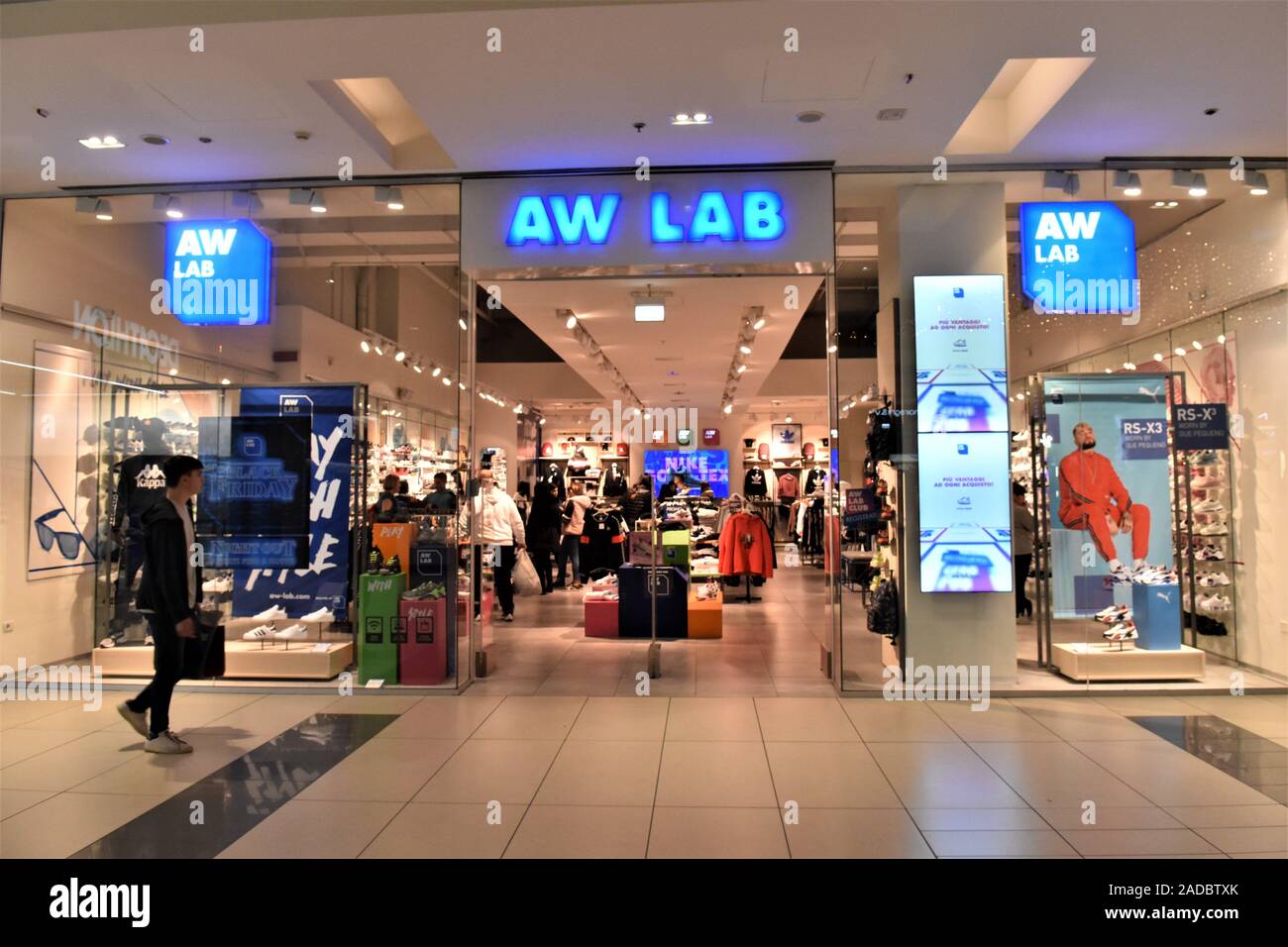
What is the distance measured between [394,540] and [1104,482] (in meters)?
5.79

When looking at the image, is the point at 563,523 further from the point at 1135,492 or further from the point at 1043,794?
the point at 1043,794

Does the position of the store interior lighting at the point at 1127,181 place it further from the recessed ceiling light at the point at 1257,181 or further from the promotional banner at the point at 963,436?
the promotional banner at the point at 963,436

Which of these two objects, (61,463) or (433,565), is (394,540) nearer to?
(433,565)

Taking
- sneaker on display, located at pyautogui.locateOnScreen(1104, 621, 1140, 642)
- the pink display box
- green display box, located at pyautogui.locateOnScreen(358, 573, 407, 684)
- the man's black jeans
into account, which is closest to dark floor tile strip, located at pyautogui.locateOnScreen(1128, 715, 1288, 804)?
sneaker on display, located at pyautogui.locateOnScreen(1104, 621, 1140, 642)

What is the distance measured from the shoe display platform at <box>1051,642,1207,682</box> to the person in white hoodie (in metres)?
5.56

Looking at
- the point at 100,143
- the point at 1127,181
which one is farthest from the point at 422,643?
the point at 1127,181

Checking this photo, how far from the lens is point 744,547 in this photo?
31.5ft

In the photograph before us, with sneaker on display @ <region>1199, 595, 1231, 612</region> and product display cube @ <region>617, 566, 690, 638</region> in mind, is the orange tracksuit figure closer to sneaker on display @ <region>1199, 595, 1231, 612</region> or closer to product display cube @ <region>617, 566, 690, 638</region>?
sneaker on display @ <region>1199, 595, 1231, 612</region>

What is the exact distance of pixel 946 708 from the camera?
5.46 meters

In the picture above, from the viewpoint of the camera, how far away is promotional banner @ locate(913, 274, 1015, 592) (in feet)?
18.8

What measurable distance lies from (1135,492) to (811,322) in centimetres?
974

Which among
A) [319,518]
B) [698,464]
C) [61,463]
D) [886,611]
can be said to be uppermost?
[698,464]

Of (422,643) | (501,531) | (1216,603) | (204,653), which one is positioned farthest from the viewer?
(501,531)
